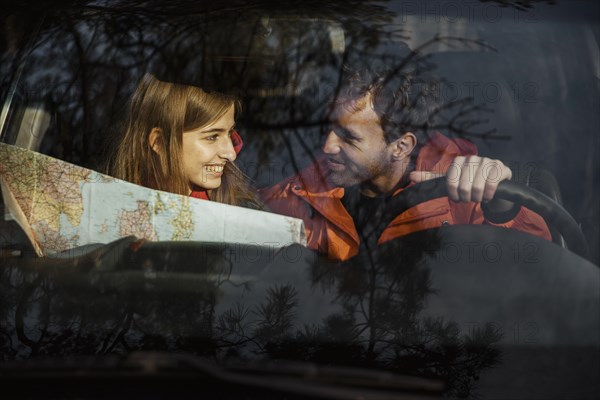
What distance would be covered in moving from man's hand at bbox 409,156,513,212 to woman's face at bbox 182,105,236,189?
561mm

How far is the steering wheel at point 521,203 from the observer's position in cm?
278

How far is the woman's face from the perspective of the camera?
9.31 feet

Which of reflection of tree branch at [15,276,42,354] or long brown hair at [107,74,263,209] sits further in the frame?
long brown hair at [107,74,263,209]

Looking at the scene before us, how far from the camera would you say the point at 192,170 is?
9.32 feet

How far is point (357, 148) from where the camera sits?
112 inches

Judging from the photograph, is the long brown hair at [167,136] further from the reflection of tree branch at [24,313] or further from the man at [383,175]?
the reflection of tree branch at [24,313]

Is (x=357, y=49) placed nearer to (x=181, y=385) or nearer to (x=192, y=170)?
(x=192, y=170)

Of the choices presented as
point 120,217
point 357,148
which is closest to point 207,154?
point 120,217

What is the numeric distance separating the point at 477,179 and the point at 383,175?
0.87 ft

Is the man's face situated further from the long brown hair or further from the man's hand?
the long brown hair

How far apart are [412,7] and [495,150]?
0.48 meters

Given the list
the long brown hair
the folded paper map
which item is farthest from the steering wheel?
the long brown hair

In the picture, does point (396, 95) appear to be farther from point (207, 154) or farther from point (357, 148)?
point (207, 154)

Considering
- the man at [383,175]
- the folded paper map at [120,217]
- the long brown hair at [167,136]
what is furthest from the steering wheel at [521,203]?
the long brown hair at [167,136]
